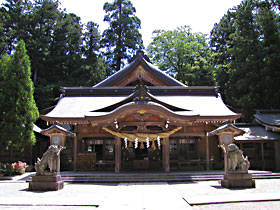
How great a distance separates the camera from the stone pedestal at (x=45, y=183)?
10000 millimetres

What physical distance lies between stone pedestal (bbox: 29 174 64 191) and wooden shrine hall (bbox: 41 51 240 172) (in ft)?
5.85

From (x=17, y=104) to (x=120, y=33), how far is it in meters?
24.4

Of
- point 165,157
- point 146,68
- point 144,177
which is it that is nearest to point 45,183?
point 144,177

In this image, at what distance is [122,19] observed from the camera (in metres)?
36.8

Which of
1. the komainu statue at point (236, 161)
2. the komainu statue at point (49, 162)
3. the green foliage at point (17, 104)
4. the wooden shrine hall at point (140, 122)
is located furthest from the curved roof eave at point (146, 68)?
the komainu statue at point (236, 161)

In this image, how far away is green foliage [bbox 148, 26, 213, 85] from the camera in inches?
1217

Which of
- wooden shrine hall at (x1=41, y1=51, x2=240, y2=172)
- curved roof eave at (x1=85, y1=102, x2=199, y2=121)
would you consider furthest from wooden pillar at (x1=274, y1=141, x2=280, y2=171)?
curved roof eave at (x1=85, y1=102, x2=199, y2=121)

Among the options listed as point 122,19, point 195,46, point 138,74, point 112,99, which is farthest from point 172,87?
point 122,19

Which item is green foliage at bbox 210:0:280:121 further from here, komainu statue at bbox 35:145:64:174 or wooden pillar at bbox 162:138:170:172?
komainu statue at bbox 35:145:64:174

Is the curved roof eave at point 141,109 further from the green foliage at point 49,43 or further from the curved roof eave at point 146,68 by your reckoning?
Result: the green foliage at point 49,43

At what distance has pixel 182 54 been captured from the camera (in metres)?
33.2

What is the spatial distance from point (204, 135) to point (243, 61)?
1440 cm

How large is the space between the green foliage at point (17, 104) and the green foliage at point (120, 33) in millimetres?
21619

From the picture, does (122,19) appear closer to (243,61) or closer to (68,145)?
(243,61)
